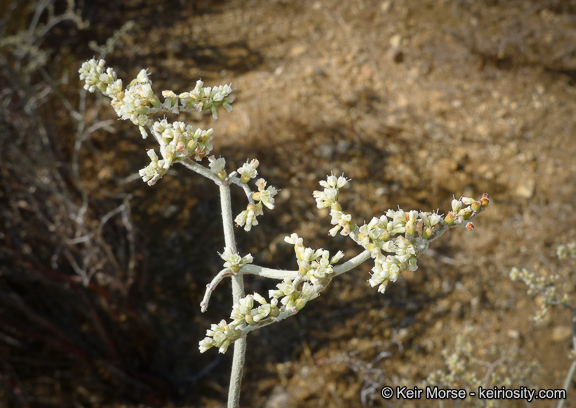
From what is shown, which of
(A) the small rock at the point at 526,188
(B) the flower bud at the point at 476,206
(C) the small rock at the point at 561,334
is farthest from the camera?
(A) the small rock at the point at 526,188

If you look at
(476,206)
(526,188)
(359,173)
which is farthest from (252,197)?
(526,188)

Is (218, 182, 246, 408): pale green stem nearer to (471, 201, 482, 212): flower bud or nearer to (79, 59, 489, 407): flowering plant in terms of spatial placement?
(79, 59, 489, 407): flowering plant

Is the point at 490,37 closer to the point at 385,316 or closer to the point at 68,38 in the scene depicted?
the point at 385,316

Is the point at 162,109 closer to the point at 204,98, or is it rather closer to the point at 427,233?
the point at 204,98

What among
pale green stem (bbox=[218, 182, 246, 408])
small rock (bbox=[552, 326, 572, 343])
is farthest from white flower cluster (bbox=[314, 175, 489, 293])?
small rock (bbox=[552, 326, 572, 343])

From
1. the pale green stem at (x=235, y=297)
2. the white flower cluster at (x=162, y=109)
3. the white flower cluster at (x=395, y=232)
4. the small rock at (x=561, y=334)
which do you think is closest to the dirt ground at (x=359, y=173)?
the small rock at (x=561, y=334)

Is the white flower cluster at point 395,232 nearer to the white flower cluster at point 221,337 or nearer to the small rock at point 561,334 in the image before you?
the white flower cluster at point 221,337
